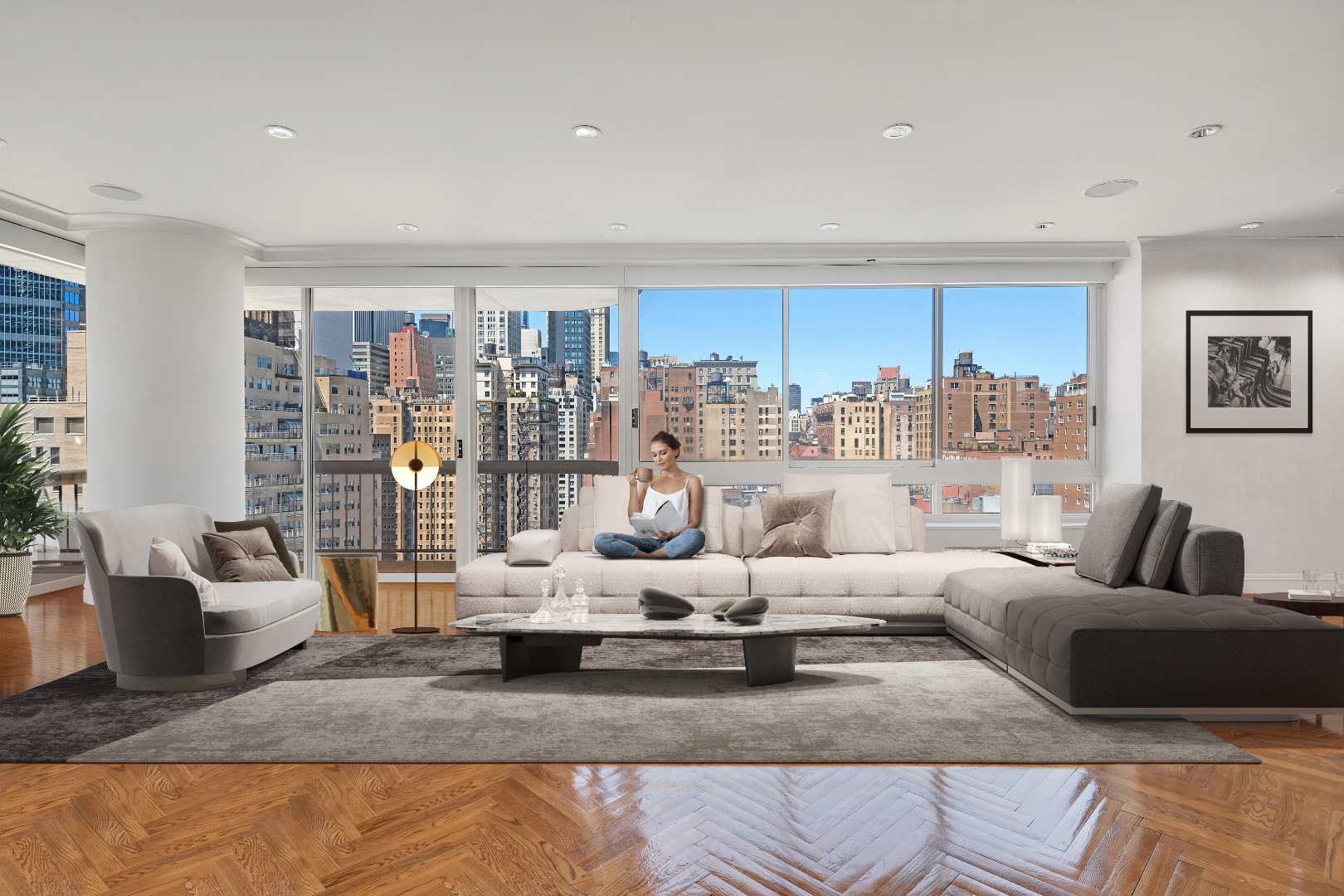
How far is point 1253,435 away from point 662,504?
A: 176 inches

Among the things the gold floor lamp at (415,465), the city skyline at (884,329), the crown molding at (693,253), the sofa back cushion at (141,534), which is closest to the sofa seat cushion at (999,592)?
the city skyline at (884,329)

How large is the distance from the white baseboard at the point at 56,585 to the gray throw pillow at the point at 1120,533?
733 cm

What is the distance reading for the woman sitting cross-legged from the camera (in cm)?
508

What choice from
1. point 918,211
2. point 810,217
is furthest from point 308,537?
point 918,211

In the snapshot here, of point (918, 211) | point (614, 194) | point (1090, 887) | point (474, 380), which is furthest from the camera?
point (474, 380)

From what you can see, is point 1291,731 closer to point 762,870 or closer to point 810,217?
point 762,870

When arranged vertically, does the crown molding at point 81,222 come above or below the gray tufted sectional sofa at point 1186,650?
above

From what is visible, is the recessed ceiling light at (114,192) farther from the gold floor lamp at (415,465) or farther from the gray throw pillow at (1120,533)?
the gray throw pillow at (1120,533)

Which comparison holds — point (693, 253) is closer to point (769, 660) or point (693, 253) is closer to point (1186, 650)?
point (769, 660)

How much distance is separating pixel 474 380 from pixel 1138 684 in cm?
504

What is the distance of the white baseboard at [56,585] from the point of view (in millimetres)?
6254

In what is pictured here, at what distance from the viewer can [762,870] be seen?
200 centimetres

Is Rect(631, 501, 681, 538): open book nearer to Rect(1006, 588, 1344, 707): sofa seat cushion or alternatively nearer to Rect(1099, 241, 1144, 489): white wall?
Rect(1006, 588, 1344, 707): sofa seat cushion

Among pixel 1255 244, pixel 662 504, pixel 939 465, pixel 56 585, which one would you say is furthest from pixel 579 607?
pixel 1255 244
